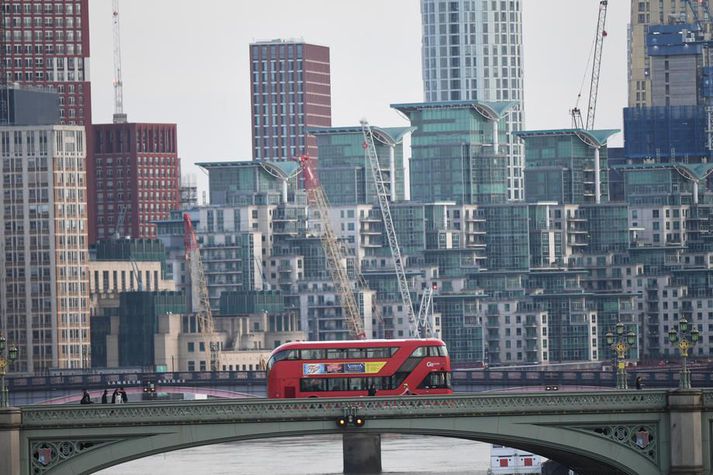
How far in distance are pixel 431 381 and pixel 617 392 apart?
36.4 metres

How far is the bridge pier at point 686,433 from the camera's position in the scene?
120m

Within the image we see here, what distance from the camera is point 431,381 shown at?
517ft

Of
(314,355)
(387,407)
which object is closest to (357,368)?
(314,355)

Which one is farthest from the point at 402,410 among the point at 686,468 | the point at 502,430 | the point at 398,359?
the point at 398,359

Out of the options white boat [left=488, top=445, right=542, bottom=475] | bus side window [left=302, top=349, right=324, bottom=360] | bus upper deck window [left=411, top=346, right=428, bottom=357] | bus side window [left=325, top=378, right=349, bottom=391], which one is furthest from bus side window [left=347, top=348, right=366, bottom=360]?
white boat [left=488, top=445, right=542, bottom=475]

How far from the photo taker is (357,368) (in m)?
156

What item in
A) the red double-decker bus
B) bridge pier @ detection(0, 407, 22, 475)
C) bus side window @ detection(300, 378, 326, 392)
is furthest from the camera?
bus side window @ detection(300, 378, 326, 392)

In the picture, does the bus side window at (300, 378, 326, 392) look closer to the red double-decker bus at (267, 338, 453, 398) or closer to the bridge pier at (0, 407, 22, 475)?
the red double-decker bus at (267, 338, 453, 398)

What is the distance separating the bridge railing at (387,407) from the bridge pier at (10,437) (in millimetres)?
1740

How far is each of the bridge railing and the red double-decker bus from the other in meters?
31.9

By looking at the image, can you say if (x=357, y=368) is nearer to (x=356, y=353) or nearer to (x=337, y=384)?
(x=356, y=353)

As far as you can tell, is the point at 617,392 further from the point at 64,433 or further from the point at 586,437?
the point at 64,433

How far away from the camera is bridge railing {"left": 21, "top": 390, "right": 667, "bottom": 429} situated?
120m

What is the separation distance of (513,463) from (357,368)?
113ft
